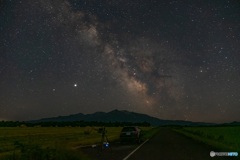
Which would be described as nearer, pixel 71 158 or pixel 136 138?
pixel 71 158

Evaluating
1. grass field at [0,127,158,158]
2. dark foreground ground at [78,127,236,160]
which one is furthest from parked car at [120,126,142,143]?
dark foreground ground at [78,127,236,160]

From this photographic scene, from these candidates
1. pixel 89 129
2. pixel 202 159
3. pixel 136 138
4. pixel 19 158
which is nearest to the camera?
pixel 19 158

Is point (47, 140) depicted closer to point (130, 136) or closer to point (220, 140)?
point (130, 136)

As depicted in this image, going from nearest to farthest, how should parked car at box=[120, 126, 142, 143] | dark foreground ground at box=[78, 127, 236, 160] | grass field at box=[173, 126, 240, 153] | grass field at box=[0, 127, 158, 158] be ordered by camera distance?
grass field at box=[0, 127, 158, 158]
dark foreground ground at box=[78, 127, 236, 160]
grass field at box=[173, 126, 240, 153]
parked car at box=[120, 126, 142, 143]

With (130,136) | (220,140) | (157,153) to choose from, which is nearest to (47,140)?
(130,136)

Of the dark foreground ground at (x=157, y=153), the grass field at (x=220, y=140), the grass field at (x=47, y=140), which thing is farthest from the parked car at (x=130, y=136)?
the grass field at (x=220, y=140)

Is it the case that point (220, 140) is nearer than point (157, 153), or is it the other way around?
point (157, 153)

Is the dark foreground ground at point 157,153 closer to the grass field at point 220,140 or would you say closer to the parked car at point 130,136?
the grass field at point 220,140

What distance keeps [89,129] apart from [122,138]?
23287 mm

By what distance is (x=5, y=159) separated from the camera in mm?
8688

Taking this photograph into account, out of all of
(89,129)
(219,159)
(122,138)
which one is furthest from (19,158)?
(89,129)

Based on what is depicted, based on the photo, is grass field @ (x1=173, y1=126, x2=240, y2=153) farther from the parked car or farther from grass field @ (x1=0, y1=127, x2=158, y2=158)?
grass field @ (x1=0, y1=127, x2=158, y2=158)

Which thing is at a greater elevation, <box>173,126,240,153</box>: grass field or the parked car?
the parked car

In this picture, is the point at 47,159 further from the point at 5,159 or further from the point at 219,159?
the point at 219,159
